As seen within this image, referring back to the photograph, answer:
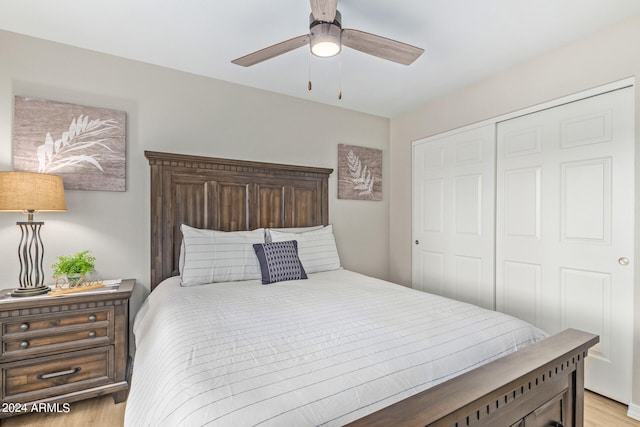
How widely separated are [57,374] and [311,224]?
2211 millimetres

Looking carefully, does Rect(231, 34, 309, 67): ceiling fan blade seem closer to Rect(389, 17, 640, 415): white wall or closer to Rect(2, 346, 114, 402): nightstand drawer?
Rect(389, 17, 640, 415): white wall

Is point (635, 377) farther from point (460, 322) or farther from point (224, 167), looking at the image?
point (224, 167)

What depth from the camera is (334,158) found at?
3.51 meters

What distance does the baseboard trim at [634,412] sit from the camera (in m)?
1.95

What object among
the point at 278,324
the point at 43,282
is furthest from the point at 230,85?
the point at 278,324

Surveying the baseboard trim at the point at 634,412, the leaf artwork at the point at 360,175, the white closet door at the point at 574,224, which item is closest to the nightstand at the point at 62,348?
the leaf artwork at the point at 360,175

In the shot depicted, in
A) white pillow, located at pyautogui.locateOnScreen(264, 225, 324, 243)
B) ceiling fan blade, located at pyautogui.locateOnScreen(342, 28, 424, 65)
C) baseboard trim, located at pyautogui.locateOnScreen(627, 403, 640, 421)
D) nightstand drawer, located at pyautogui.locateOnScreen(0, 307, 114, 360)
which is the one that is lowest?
baseboard trim, located at pyautogui.locateOnScreen(627, 403, 640, 421)

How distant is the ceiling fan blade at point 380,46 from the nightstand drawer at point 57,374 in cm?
240

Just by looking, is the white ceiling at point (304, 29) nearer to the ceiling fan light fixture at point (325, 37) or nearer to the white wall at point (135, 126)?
the white wall at point (135, 126)

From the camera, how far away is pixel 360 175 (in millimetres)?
3682

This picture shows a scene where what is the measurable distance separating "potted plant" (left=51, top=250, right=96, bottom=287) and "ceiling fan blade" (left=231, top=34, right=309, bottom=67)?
1.69 metres

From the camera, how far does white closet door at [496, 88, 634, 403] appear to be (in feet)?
6.72

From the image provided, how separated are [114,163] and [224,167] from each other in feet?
2.72

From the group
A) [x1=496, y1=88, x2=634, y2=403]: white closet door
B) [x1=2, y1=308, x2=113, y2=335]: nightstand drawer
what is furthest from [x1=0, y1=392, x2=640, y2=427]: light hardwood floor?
[x1=2, y1=308, x2=113, y2=335]: nightstand drawer
